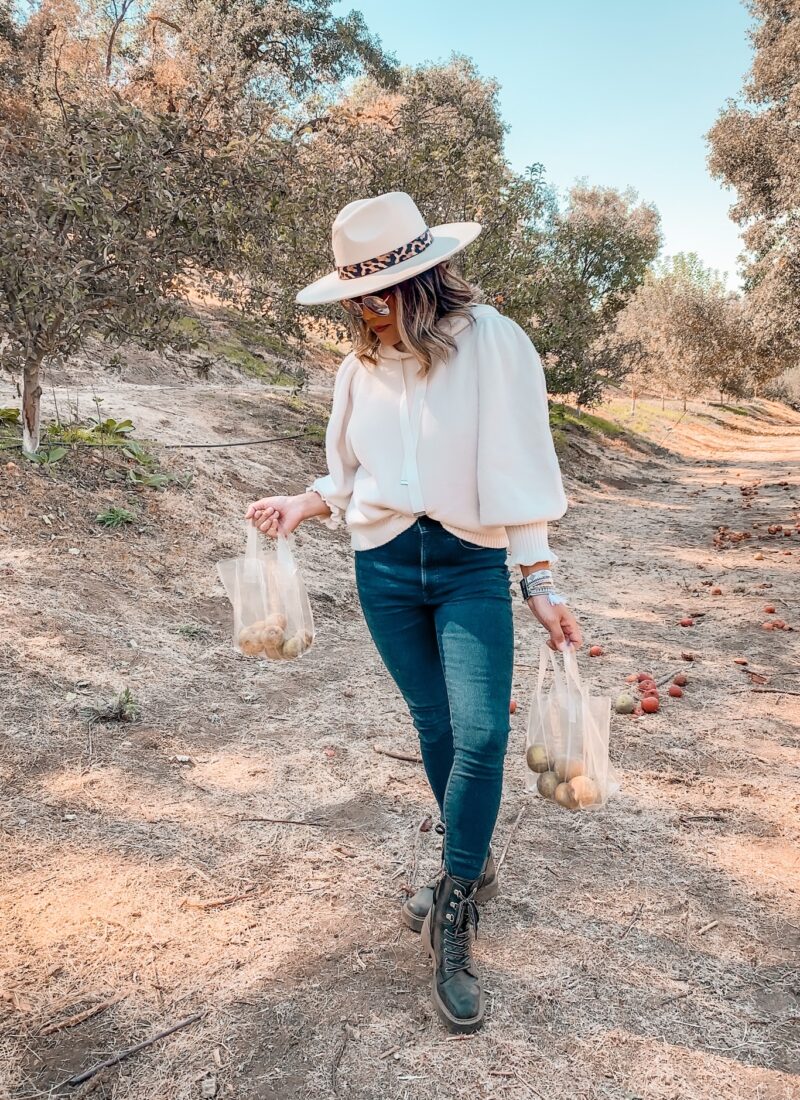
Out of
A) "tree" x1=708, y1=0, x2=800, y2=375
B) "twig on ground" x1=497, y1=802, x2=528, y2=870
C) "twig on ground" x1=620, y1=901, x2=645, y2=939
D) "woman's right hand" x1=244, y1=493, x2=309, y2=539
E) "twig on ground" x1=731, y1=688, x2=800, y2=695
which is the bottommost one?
"twig on ground" x1=731, y1=688, x2=800, y2=695

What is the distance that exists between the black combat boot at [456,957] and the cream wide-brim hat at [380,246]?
170cm

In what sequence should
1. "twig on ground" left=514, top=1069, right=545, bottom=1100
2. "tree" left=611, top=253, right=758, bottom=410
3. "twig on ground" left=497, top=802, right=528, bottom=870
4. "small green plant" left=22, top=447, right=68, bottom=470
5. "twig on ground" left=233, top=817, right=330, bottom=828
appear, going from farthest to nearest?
1. "tree" left=611, top=253, right=758, bottom=410
2. "small green plant" left=22, top=447, right=68, bottom=470
3. "twig on ground" left=233, top=817, right=330, bottom=828
4. "twig on ground" left=497, top=802, right=528, bottom=870
5. "twig on ground" left=514, top=1069, right=545, bottom=1100

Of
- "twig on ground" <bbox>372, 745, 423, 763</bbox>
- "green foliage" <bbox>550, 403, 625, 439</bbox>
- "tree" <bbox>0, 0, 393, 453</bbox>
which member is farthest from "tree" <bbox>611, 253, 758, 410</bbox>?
"twig on ground" <bbox>372, 745, 423, 763</bbox>

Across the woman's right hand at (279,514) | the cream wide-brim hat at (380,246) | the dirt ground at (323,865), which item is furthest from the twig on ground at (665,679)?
the cream wide-brim hat at (380,246)

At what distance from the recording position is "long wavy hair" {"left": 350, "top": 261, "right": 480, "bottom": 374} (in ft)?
7.04

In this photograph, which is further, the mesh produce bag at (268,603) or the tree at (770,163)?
the tree at (770,163)

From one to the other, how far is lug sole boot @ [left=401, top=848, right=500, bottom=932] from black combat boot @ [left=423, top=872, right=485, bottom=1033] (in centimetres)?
28

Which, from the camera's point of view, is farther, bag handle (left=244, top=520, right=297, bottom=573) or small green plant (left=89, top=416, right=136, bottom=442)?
small green plant (left=89, top=416, right=136, bottom=442)

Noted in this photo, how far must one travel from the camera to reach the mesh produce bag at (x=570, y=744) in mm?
2496

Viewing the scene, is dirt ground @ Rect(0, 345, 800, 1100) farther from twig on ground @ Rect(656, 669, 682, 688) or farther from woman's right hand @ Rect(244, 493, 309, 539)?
woman's right hand @ Rect(244, 493, 309, 539)

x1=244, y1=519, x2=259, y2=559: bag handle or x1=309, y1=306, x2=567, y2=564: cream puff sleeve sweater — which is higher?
x1=309, y1=306, x2=567, y2=564: cream puff sleeve sweater

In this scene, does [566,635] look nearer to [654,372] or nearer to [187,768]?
[187,768]

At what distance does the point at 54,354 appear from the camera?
6.48 meters

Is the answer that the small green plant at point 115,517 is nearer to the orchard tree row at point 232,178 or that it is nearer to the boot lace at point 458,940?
the orchard tree row at point 232,178
